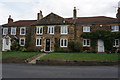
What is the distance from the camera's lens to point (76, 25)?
2792cm

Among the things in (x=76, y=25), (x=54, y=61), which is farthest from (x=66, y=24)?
(x=54, y=61)

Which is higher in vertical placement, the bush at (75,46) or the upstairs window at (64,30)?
the upstairs window at (64,30)

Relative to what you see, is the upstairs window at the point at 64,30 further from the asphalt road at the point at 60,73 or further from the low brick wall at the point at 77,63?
the asphalt road at the point at 60,73

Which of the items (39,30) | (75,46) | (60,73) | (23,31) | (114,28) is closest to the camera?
(60,73)

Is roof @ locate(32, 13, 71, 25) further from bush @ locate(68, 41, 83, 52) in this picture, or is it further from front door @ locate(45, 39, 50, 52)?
bush @ locate(68, 41, 83, 52)

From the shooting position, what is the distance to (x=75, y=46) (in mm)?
25094

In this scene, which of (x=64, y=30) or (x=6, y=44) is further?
(x=6, y=44)

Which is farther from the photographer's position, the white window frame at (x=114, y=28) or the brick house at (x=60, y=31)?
the brick house at (x=60, y=31)

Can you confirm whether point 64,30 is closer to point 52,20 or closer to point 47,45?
point 52,20

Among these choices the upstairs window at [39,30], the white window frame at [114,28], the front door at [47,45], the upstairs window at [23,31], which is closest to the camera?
the white window frame at [114,28]

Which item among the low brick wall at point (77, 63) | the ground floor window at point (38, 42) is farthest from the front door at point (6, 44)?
the low brick wall at point (77, 63)

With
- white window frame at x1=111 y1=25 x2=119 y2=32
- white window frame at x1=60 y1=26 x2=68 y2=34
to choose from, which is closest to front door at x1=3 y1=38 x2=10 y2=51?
white window frame at x1=60 y1=26 x2=68 y2=34

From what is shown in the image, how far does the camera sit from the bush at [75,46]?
82.1ft

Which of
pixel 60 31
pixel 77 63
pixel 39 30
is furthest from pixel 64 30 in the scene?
pixel 77 63
